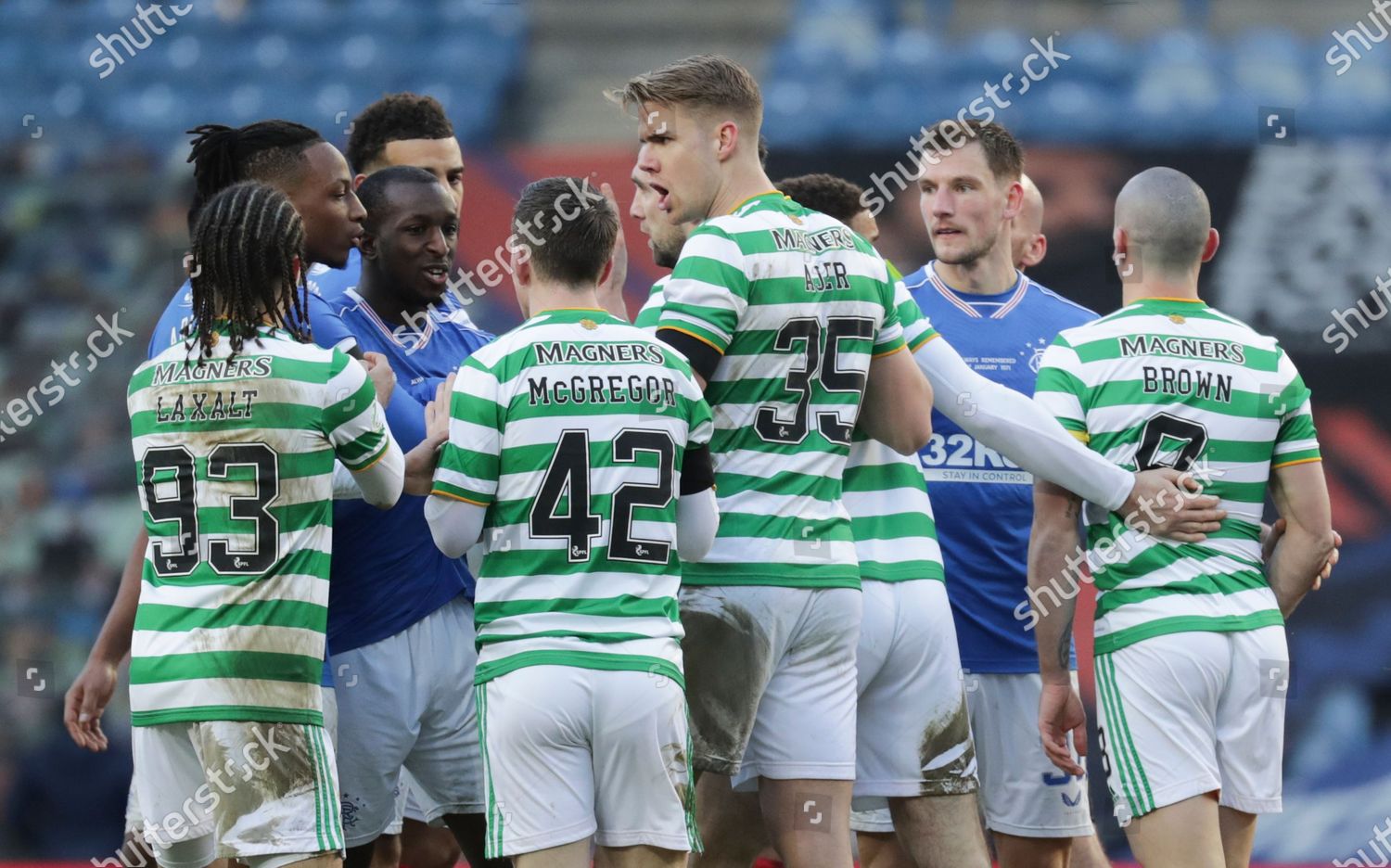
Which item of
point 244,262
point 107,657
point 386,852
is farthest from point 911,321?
point 107,657

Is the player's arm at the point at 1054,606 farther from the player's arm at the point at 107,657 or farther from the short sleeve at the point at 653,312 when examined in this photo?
the player's arm at the point at 107,657

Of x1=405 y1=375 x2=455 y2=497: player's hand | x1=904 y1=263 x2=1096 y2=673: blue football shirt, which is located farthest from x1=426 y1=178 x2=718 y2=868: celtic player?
x1=904 y1=263 x2=1096 y2=673: blue football shirt

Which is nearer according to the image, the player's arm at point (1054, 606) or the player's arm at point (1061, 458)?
the player's arm at point (1061, 458)

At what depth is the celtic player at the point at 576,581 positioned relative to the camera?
3.26m

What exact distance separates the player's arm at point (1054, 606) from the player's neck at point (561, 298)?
137 centimetres

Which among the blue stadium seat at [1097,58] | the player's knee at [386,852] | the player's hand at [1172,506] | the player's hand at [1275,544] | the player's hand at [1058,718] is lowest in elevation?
the player's knee at [386,852]

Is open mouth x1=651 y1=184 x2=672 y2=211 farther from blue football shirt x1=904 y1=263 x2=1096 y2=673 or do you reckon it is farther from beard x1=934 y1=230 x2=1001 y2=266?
beard x1=934 y1=230 x2=1001 y2=266

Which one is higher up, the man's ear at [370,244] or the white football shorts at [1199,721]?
the man's ear at [370,244]

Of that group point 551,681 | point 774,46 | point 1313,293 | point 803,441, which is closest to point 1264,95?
point 1313,293

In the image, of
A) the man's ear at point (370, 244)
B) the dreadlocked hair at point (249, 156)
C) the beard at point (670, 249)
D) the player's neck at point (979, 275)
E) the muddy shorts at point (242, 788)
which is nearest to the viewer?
the muddy shorts at point (242, 788)

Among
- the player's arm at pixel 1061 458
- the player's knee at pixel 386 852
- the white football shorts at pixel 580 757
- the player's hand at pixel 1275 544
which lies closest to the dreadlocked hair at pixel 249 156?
the white football shorts at pixel 580 757

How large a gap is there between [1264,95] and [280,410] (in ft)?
21.7

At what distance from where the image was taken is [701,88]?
143 inches

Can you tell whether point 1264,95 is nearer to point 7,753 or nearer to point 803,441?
point 803,441
